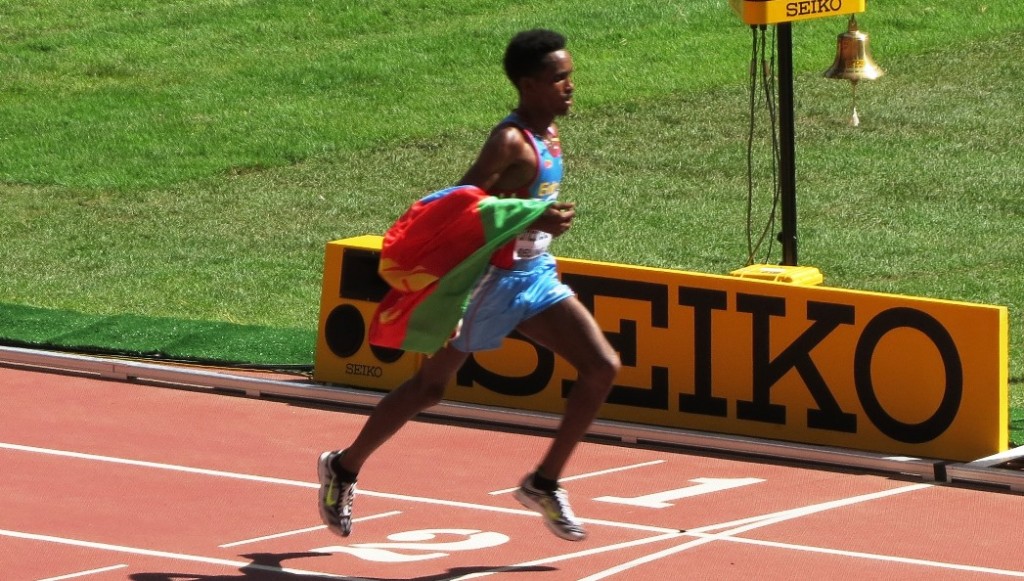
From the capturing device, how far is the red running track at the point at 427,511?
294 inches

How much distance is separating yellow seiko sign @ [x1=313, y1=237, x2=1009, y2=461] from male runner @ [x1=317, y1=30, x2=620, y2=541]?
2511 millimetres

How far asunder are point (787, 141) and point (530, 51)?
380 centimetres

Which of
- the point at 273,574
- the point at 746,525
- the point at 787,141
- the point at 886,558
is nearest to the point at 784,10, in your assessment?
the point at 787,141

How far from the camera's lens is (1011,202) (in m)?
18.1

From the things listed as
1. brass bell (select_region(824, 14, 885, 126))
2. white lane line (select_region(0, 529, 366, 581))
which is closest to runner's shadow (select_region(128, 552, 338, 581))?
white lane line (select_region(0, 529, 366, 581))

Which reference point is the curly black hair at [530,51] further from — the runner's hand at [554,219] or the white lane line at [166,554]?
the white lane line at [166,554]

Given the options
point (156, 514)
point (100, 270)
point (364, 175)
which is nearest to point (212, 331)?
point (100, 270)

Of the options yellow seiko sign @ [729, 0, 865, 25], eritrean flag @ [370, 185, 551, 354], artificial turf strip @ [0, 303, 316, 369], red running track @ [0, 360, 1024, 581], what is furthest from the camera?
artificial turf strip @ [0, 303, 316, 369]

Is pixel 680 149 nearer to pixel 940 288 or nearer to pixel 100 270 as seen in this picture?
pixel 940 288

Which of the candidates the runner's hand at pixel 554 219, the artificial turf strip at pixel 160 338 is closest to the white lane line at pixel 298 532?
the runner's hand at pixel 554 219

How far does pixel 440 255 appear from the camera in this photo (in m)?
7.20

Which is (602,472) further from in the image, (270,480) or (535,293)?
(535,293)

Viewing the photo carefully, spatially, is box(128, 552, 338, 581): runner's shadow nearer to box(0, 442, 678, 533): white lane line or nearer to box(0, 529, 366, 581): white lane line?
box(0, 529, 366, 581): white lane line

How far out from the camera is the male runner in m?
7.19
